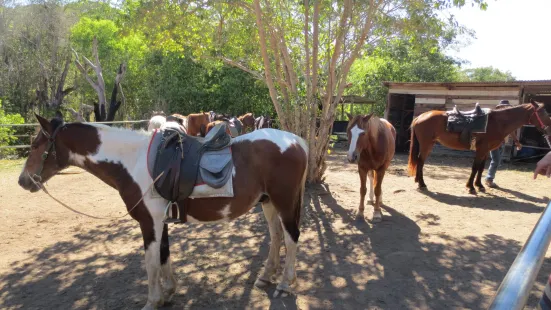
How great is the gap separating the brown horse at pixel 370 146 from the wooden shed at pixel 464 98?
7481 millimetres

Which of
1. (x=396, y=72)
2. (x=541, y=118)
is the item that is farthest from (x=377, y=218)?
(x=396, y=72)

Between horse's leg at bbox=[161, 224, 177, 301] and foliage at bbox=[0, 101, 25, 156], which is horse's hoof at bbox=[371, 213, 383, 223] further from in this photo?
foliage at bbox=[0, 101, 25, 156]

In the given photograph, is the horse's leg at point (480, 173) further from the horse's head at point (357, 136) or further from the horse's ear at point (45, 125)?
the horse's ear at point (45, 125)

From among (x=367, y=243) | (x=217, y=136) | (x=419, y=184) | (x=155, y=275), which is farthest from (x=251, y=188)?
(x=419, y=184)

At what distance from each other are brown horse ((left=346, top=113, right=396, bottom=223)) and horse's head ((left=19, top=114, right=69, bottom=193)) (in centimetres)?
353

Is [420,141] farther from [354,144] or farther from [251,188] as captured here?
[251,188]

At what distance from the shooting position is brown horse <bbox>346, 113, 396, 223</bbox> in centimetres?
518

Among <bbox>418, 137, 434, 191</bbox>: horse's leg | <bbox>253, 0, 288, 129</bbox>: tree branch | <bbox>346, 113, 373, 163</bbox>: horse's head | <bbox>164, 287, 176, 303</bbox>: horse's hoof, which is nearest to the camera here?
<bbox>164, 287, 176, 303</bbox>: horse's hoof

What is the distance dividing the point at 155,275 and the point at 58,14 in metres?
24.8

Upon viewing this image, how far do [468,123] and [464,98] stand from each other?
7.09m

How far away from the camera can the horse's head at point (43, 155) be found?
3.11m

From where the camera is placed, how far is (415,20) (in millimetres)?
6250

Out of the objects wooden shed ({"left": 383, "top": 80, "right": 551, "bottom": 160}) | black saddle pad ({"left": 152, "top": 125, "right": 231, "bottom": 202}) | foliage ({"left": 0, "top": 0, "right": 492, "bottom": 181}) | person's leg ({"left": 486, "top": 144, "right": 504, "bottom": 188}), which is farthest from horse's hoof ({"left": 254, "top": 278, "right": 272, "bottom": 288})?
wooden shed ({"left": 383, "top": 80, "right": 551, "bottom": 160})

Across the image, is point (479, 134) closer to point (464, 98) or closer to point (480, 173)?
point (480, 173)
